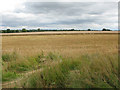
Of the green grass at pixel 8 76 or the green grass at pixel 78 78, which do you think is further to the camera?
the green grass at pixel 8 76

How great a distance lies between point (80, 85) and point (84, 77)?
32cm

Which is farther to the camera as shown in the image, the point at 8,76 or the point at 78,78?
the point at 8,76

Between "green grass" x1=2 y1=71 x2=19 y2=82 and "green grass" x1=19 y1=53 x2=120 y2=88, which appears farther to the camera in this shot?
"green grass" x1=2 y1=71 x2=19 y2=82

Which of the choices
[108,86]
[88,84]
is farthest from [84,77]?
[108,86]

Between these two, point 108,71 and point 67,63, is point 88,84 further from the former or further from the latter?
point 67,63

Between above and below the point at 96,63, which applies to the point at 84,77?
below

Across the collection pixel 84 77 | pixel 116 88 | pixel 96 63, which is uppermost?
pixel 96 63

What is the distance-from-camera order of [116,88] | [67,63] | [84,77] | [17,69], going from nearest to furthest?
1. [116,88]
2. [84,77]
3. [67,63]
4. [17,69]

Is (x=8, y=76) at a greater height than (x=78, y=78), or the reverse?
(x=78, y=78)

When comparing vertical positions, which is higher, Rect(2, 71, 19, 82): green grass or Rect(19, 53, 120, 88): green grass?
Rect(19, 53, 120, 88): green grass

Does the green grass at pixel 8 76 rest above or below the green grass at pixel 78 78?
below

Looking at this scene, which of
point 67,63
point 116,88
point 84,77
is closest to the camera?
point 116,88

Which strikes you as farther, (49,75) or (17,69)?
(17,69)

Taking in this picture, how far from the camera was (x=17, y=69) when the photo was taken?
6.48 meters
